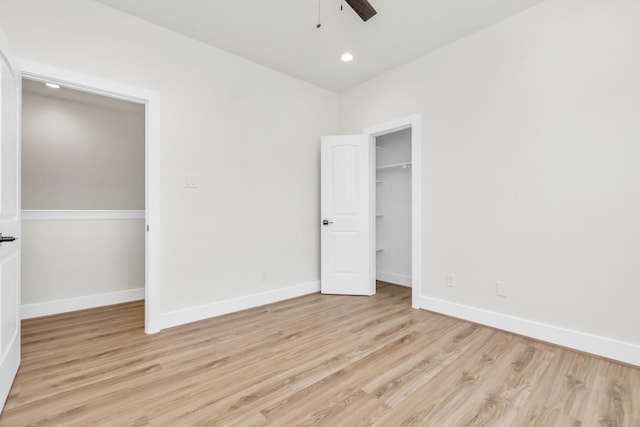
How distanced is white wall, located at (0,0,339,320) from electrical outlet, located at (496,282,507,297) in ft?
6.95

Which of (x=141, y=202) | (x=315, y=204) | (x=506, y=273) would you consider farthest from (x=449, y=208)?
(x=141, y=202)

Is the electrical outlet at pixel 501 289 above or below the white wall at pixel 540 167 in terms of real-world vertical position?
below

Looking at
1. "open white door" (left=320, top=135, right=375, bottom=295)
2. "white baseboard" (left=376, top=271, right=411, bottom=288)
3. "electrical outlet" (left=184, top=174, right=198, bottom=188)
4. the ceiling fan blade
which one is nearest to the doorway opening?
"electrical outlet" (left=184, top=174, right=198, bottom=188)

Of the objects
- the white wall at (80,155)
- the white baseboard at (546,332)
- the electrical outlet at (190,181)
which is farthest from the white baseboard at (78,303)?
the white baseboard at (546,332)

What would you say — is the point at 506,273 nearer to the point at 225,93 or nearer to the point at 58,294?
the point at 225,93

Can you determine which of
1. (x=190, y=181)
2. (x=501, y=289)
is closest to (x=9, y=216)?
(x=190, y=181)

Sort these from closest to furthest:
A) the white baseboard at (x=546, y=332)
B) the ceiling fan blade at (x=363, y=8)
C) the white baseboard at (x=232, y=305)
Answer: the white baseboard at (x=546, y=332) < the ceiling fan blade at (x=363, y=8) < the white baseboard at (x=232, y=305)

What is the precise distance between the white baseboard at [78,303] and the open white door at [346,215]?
7.81 feet

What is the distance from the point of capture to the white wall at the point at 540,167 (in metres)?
2.11

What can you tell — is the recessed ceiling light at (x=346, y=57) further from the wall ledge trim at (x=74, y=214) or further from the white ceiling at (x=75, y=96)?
the wall ledge trim at (x=74, y=214)

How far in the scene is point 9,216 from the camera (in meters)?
1.74

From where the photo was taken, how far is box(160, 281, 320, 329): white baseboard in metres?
2.79

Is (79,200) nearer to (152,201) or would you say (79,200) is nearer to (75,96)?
(75,96)

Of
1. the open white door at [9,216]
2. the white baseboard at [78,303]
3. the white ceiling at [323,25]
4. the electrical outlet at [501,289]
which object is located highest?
the white ceiling at [323,25]
